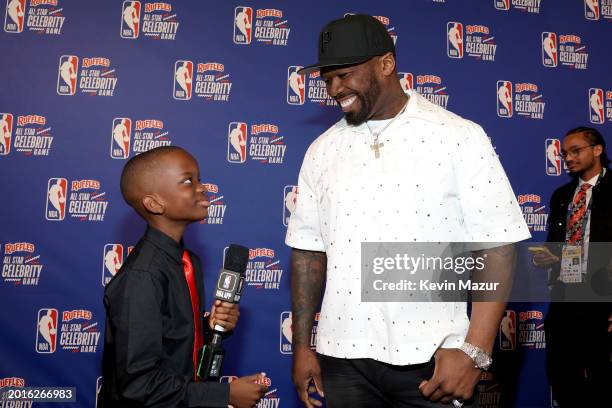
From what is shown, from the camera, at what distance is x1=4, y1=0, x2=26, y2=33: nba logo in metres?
3.42

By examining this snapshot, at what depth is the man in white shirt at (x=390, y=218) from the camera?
1.49m

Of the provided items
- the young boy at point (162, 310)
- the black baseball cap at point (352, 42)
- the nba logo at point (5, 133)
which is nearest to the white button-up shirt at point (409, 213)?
the black baseball cap at point (352, 42)

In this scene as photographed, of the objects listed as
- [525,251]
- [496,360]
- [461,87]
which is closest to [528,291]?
[525,251]

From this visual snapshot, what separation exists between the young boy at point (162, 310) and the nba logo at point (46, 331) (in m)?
1.77

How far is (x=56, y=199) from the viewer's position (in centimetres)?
333

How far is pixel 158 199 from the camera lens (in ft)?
5.91

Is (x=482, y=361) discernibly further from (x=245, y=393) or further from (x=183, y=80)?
(x=183, y=80)

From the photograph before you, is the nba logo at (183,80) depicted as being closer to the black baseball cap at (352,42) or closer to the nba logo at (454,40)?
the nba logo at (454,40)

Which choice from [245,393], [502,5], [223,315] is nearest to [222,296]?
[223,315]

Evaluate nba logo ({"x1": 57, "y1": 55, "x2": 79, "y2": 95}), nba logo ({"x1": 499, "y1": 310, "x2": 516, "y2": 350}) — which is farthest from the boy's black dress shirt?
nba logo ({"x1": 499, "y1": 310, "x2": 516, "y2": 350})

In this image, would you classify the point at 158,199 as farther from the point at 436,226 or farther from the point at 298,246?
the point at 436,226

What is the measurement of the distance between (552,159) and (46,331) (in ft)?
11.2

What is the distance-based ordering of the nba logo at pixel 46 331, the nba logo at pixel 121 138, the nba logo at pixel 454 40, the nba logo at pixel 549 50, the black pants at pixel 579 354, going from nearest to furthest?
the black pants at pixel 579 354 → the nba logo at pixel 46 331 → the nba logo at pixel 121 138 → the nba logo at pixel 454 40 → the nba logo at pixel 549 50

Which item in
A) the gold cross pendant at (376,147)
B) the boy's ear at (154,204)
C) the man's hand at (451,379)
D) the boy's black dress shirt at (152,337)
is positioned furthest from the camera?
the boy's ear at (154,204)
